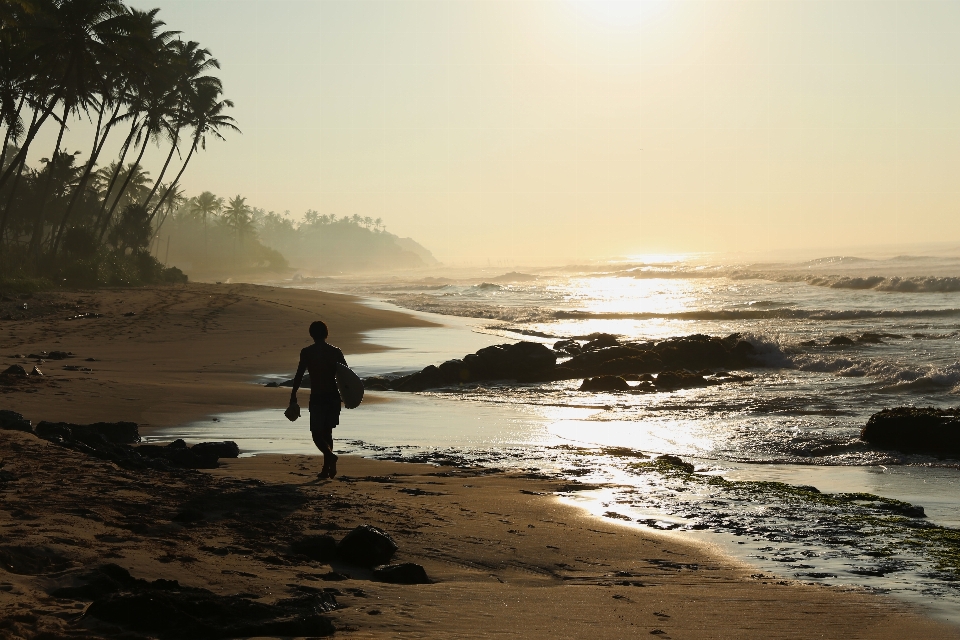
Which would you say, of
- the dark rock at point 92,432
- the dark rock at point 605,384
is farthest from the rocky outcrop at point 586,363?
the dark rock at point 92,432

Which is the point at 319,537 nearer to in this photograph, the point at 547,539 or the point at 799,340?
the point at 547,539

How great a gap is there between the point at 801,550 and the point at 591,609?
2.24 m

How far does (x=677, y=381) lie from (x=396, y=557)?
12.3 meters

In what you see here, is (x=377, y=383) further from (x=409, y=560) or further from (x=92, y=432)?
(x=409, y=560)

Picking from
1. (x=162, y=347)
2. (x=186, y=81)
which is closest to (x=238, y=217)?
(x=186, y=81)

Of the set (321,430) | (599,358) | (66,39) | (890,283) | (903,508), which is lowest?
(903,508)

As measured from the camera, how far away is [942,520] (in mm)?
7062

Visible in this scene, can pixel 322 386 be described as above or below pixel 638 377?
above

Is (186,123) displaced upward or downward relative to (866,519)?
upward

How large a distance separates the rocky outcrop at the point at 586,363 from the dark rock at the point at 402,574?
11390mm

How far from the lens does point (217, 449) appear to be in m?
8.68

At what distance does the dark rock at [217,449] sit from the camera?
8.37 meters

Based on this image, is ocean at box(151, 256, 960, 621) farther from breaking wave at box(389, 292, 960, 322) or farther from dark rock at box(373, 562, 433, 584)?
breaking wave at box(389, 292, 960, 322)

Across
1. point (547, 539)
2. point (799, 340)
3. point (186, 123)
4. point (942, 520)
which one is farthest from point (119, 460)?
point (186, 123)
